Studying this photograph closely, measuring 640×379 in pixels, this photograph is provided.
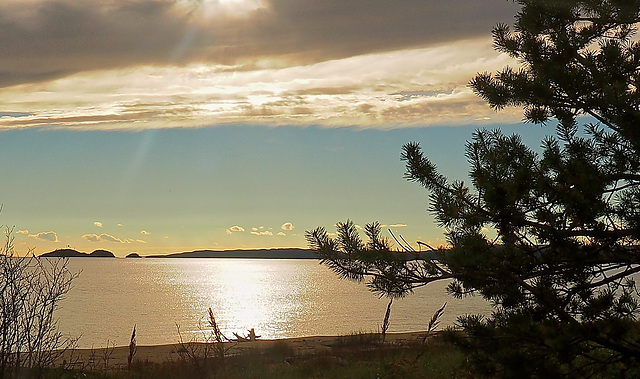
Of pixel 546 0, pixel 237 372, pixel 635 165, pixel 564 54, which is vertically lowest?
pixel 237 372

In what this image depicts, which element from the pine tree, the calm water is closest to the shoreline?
the pine tree

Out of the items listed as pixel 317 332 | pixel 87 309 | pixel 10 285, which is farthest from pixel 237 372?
pixel 87 309

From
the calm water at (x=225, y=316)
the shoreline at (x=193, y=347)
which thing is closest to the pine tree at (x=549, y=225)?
the shoreline at (x=193, y=347)

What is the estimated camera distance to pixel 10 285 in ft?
28.6

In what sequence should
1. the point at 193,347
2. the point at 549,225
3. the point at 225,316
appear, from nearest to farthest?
the point at 549,225
the point at 193,347
the point at 225,316

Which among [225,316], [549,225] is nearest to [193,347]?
[549,225]

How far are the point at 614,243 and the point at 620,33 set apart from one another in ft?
7.27

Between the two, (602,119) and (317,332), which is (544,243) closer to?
(602,119)

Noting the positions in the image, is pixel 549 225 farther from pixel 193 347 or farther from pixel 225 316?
pixel 225 316

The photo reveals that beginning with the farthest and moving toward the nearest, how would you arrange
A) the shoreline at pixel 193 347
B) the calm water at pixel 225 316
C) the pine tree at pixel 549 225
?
the calm water at pixel 225 316 → the shoreline at pixel 193 347 → the pine tree at pixel 549 225

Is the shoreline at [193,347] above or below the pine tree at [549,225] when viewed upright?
below

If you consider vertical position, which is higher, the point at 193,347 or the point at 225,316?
the point at 225,316

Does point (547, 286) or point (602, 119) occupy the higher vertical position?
point (602, 119)

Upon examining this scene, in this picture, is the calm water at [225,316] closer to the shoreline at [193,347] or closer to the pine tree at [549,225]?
the shoreline at [193,347]
